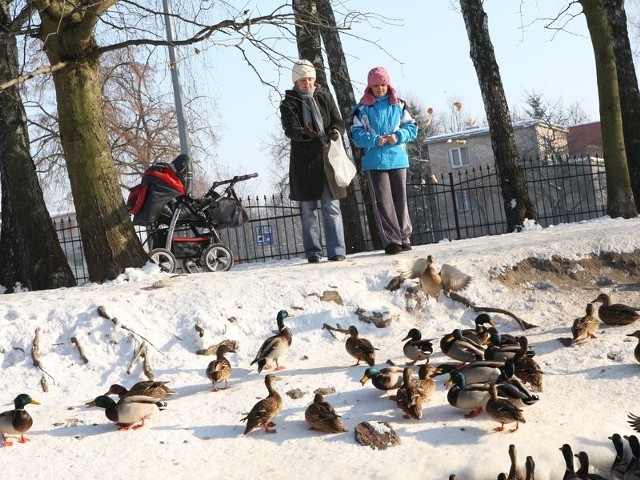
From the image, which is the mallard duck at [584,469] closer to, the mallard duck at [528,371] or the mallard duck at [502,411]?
the mallard duck at [502,411]

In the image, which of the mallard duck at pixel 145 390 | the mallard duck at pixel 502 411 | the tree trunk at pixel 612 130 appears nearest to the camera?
the mallard duck at pixel 502 411

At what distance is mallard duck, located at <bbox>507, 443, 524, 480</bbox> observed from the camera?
6.09m

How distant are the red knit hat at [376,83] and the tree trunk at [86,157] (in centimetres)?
315

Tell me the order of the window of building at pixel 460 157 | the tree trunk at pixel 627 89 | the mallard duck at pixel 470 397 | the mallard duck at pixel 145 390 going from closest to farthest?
the mallard duck at pixel 470 397 < the mallard duck at pixel 145 390 < the tree trunk at pixel 627 89 < the window of building at pixel 460 157

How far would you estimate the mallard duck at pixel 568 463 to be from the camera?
20.1 ft

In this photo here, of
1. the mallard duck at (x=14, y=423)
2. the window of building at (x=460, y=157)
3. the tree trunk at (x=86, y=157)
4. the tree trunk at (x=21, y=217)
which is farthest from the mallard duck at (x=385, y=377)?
the window of building at (x=460, y=157)

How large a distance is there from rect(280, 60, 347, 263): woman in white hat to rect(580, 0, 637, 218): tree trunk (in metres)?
5.65

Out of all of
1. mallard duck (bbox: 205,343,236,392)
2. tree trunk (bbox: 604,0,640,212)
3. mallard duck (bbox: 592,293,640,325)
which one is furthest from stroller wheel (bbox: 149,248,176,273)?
tree trunk (bbox: 604,0,640,212)

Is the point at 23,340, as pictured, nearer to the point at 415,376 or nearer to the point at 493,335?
the point at 415,376

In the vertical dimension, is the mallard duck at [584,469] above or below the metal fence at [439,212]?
below

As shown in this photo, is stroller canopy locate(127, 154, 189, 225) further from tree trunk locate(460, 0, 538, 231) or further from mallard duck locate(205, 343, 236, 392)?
tree trunk locate(460, 0, 538, 231)

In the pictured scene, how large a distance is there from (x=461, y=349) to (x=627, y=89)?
29.2ft

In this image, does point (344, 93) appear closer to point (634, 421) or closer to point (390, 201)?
point (390, 201)

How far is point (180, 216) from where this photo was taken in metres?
11.7
